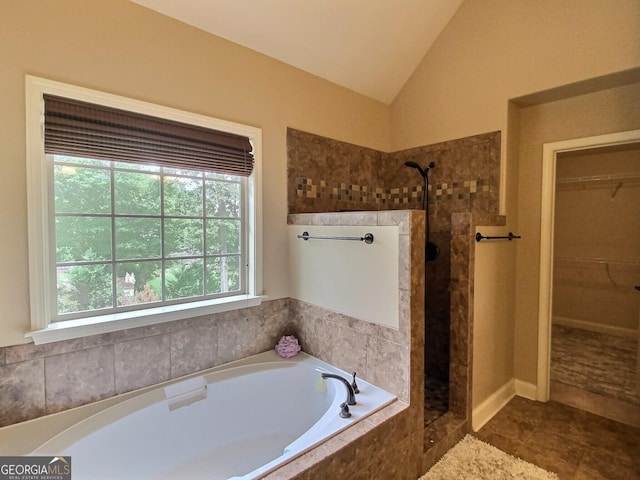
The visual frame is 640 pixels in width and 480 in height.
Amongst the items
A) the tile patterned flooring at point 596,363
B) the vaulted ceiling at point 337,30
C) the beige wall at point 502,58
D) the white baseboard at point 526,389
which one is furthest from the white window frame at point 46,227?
the tile patterned flooring at point 596,363

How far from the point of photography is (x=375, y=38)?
241 centimetres

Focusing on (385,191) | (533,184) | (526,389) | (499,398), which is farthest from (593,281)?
(385,191)

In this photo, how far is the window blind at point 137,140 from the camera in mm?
1525

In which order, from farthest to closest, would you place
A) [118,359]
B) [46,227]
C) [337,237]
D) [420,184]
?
[420,184], [337,237], [118,359], [46,227]

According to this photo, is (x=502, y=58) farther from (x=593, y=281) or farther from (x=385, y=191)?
(x=593, y=281)

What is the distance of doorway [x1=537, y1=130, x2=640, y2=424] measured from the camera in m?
2.73

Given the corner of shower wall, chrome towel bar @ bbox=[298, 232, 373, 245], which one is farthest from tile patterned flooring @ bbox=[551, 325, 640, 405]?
chrome towel bar @ bbox=[298, 232, 373, 245]

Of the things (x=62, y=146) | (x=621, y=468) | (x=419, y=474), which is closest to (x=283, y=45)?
(x=62, y=146)

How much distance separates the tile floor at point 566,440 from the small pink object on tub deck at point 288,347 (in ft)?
4.41

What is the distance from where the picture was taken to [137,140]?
173cm

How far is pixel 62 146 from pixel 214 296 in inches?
45.6

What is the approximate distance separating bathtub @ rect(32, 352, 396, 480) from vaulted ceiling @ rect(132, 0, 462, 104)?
2.14 meters

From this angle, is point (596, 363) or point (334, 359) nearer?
point (334, 359)

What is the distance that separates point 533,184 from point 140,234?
2.83 m
